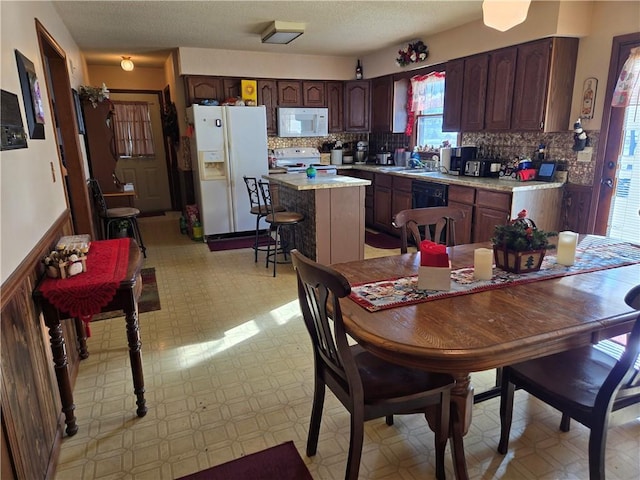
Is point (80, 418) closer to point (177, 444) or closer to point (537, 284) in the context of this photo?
point (177, 444)

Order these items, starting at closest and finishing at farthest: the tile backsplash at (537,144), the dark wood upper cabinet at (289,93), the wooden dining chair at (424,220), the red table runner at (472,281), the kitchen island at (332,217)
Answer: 1. the red table runner at (472,281)
2. the wooden dining chair at (424,220)
3. the tile backsplash at (537,144)
4. the kitchen island at (332,217)
5. the dark wood upper cabinet at (289,93)

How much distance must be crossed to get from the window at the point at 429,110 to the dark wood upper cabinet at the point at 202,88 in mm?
2648

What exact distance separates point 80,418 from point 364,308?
1.65 m

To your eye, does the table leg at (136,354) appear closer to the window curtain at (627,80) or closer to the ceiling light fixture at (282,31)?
the ceiling light fixture at (282,31)

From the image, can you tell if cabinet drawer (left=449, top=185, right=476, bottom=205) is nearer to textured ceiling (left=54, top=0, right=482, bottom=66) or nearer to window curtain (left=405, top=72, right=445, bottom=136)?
window curtain (left=405, top=72, right=445, bottom=136)

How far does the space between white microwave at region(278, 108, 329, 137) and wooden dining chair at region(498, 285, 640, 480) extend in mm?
5100

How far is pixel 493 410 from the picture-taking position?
2.15 metres

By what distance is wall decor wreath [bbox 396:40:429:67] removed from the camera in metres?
5.10

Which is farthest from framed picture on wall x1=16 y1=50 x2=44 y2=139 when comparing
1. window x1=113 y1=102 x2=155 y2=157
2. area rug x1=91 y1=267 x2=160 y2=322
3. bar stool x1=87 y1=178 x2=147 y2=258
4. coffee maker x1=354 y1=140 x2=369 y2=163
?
window x1=113 y1=102 x2=155 y2=157

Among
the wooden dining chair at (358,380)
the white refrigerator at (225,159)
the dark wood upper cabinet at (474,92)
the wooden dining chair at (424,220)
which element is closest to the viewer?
the wooden dining chair at (358,380)

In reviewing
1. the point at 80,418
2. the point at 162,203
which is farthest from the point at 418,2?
the point at 162,203

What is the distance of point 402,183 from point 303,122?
1960 mm

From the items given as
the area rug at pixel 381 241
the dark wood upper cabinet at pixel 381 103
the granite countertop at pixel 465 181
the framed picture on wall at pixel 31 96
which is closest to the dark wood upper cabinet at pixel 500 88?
the granite countertop at pixel 465 181

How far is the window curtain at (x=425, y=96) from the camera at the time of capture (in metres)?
5.35
